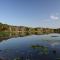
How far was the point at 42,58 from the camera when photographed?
25109mm

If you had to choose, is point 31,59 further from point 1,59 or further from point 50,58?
point 1,59

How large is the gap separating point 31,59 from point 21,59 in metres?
1.72

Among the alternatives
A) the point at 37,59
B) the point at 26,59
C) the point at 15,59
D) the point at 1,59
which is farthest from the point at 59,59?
the point at 1,59

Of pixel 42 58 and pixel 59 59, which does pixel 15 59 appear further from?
pixel 59 59

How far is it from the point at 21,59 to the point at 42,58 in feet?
12.8

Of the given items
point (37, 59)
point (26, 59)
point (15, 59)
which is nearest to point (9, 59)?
point (15, 59)

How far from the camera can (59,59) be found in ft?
77.8

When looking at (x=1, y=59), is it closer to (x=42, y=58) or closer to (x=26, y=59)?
(x=26, y=59)

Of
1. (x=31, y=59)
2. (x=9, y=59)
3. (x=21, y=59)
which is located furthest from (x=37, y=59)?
(x=9, y=59)

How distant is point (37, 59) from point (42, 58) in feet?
4.02

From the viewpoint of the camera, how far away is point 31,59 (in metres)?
24.0

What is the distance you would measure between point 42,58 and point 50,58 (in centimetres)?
143

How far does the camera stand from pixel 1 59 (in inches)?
969

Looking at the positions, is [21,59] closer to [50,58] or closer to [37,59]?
[37,59]
